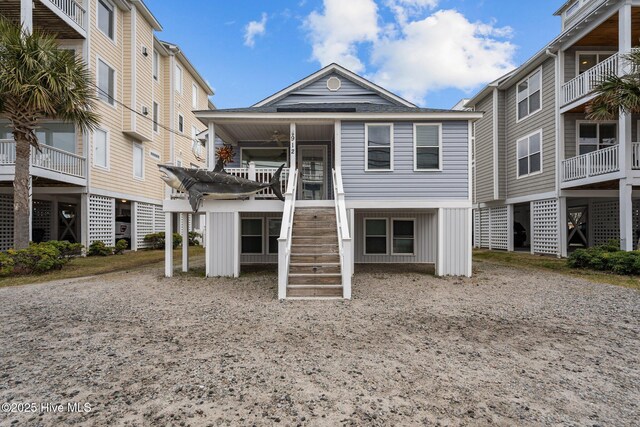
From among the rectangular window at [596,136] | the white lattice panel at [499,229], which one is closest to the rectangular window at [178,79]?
the white lattice panel at [499,229]

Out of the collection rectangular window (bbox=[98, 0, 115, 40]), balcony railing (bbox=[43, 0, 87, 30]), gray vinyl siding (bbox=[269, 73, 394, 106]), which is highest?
rectangular window (bbox=[98, 0, 115, 40])

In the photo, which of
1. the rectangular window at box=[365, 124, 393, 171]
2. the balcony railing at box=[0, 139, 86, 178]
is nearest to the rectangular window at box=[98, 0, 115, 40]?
the balcony railing at box=[0, 139, 86, 178]

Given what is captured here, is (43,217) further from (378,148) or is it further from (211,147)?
(378,148)

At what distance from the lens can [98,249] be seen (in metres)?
13.3

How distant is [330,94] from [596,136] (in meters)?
10.9

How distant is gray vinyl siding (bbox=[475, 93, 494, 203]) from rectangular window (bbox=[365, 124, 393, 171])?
406 inches

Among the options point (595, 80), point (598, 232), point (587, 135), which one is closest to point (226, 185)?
point (595, 80)

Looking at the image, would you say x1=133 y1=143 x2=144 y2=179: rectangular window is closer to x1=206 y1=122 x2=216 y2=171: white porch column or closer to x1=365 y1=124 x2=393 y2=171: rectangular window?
x1=206 y1=122 x2=216 y2=171: white porch column

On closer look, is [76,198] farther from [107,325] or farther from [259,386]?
[259,386]

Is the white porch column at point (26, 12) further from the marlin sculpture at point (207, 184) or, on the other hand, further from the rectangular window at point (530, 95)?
the rectangular window at point (530, 95)

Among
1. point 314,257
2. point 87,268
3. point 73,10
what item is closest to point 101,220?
point 87,268

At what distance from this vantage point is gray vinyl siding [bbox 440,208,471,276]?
360 inches

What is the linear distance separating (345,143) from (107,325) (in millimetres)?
7242

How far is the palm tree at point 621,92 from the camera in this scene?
9172 mm
